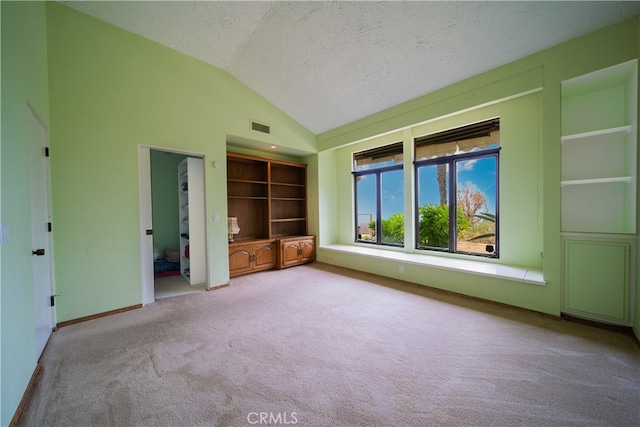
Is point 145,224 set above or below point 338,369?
above

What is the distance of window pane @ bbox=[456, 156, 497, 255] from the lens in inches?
143

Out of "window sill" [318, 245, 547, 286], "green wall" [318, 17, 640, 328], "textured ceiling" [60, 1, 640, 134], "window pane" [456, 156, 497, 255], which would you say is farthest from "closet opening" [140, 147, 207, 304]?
"window pane" [456, 156, 497, 255]

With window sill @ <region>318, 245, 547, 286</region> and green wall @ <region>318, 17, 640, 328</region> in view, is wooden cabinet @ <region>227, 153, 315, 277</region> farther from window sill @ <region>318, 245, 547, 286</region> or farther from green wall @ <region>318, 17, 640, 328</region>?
green wall @ <region>318, 17, 640, 328</region>

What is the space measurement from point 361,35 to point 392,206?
301 centimetres

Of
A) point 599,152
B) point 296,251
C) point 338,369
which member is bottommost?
point 338,369

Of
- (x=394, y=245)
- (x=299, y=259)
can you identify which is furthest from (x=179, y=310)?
(x=394, y=245)

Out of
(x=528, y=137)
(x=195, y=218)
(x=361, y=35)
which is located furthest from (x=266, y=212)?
(x=528, y=137)

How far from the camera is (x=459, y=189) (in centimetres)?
395

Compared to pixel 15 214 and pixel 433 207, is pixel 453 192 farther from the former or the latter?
pixel 15 214

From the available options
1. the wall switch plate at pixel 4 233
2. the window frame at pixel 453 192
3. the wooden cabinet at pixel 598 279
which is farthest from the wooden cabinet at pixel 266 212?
the wooden cabinet at pixel 598 279

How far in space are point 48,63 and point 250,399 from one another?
3871 mm

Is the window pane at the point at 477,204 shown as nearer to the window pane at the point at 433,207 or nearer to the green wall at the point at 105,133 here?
the window pane at the point at 433,207

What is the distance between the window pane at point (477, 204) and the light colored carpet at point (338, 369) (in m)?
1.14

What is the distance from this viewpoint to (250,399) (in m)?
1.57
